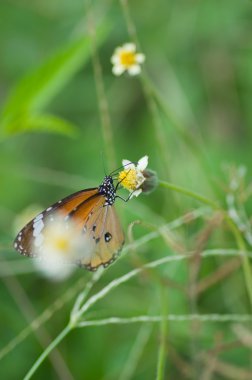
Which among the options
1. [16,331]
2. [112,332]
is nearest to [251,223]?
[112,332]

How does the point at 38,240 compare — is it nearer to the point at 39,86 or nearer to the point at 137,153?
the point at 39,86

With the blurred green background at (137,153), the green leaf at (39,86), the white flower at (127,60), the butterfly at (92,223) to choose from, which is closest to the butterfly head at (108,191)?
the butterfly at (92,223)

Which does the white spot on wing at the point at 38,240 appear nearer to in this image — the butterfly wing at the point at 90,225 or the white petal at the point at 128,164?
the butterfly wing at the point at 90,225

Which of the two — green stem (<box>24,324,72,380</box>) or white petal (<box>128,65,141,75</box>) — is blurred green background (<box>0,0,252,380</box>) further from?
green stem (<box>24,324,72,380</box>)

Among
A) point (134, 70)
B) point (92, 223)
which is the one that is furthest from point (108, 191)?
point (134, 70)

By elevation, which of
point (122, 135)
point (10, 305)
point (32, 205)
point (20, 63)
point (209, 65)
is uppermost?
point (20, 63)

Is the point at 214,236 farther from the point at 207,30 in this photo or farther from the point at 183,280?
the point at 207,30
